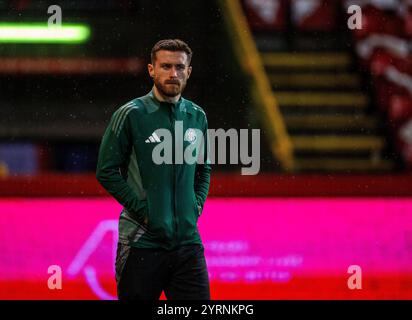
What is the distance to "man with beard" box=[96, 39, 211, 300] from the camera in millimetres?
4059

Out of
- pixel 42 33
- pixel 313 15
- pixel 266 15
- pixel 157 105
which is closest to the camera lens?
pixel 157 105

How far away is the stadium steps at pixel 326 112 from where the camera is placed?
337 inches

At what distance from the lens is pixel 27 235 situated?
6.37 meters

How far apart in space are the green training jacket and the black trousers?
4 cm

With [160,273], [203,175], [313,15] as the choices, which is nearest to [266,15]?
[313,15]

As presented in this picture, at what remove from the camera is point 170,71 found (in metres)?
4.10

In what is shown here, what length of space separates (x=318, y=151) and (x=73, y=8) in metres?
3.13

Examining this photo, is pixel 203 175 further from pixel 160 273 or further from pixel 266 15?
pixel 266 15

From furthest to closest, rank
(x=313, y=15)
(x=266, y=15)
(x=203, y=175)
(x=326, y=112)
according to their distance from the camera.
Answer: (x=266, y=15), (x=313, y=15), (x=326, y=112), (x=203, y=175)

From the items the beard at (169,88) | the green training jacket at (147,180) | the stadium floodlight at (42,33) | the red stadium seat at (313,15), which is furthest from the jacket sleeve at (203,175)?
the red stadium seat at (313,15)

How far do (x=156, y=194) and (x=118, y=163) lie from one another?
22cm

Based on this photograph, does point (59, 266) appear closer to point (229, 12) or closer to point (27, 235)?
point (27, 235)

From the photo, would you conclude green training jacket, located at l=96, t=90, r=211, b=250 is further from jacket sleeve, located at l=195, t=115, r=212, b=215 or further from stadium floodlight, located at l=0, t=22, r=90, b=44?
stadium floodlight, located at l=0, t=22, r=90, b=44
